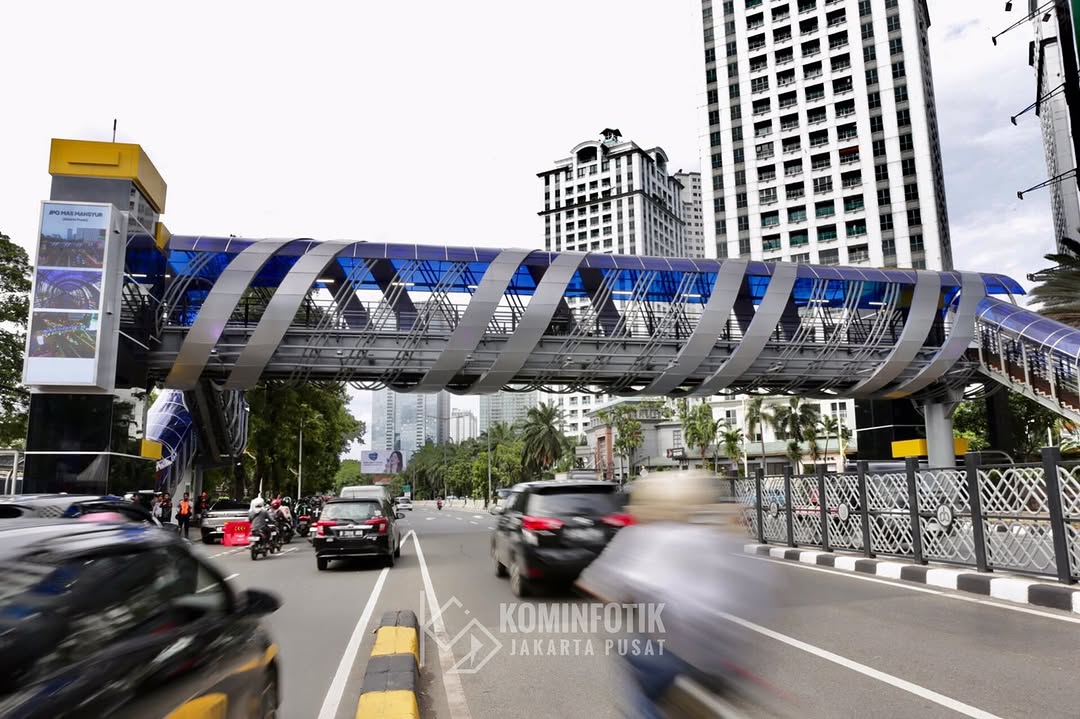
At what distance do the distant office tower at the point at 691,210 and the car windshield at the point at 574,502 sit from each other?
15375 cm

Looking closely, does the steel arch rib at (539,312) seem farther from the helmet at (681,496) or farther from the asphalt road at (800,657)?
the helmet at (681,496)

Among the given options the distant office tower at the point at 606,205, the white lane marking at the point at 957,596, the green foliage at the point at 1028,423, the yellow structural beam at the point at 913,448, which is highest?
the distant office tower at the point at 606,205

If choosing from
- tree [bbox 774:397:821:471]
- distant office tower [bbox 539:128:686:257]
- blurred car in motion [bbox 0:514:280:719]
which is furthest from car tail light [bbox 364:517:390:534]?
distant office tower [bbox 539:128:686:257]

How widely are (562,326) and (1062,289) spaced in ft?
57.7

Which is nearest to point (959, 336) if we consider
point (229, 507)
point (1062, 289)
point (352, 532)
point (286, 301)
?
point (1062, 289)

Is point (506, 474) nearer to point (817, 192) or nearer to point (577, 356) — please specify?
point (817, 192)

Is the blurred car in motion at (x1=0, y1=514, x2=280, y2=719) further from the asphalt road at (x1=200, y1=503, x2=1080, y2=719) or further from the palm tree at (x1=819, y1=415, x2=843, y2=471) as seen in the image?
the palm tree at (x1=819, y1=415, x2=843, y2=471)

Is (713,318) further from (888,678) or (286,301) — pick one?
(888,678)

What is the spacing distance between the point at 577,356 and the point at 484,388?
12.0 feet

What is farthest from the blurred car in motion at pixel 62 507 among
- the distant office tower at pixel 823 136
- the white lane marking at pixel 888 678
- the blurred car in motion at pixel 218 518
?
the distant office tower at pixel 823 136

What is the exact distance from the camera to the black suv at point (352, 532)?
595 inches

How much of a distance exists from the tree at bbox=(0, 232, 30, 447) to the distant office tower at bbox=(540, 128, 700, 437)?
10779cm

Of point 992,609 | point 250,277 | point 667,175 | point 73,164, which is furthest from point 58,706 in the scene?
point 667,175

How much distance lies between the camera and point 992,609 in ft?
29.9
